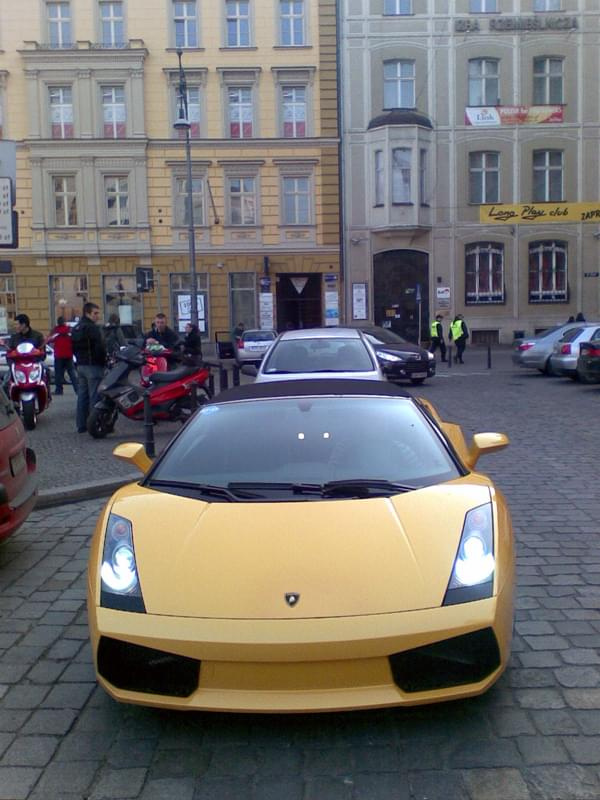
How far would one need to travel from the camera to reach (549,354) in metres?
22.8

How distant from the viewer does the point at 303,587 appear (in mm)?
3352

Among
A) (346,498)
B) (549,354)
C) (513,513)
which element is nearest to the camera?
(346,498)

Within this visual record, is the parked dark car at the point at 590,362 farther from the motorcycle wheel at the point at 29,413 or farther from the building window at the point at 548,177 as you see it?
the building window at the point at 548,177

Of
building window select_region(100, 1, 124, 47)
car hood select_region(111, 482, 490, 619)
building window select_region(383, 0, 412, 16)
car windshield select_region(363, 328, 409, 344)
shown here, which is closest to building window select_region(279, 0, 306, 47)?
building window select_region(383, 0, 412, 16)

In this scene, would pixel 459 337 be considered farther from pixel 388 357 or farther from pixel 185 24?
pixel 185 24

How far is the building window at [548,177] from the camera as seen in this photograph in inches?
1459

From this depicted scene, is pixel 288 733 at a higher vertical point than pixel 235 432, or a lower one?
lower

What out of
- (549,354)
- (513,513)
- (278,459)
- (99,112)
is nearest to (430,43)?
(99,112)

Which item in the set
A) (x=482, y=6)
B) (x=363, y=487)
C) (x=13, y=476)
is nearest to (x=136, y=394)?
(x=13, y=476)

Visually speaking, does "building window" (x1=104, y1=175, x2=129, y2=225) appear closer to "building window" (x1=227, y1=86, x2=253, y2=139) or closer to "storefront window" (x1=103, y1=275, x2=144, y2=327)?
"storefront window" (x1=103, y1=275, x2=144, y2=327)

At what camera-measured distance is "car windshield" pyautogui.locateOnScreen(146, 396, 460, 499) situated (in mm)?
4332

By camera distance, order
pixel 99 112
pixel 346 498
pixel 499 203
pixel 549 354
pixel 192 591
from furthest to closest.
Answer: pixel 499 203, pixel 99 112, pixel 549 354, pixel 346 498, pixel 192 591

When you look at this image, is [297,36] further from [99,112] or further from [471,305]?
[471,305]

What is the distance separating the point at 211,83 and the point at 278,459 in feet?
109
